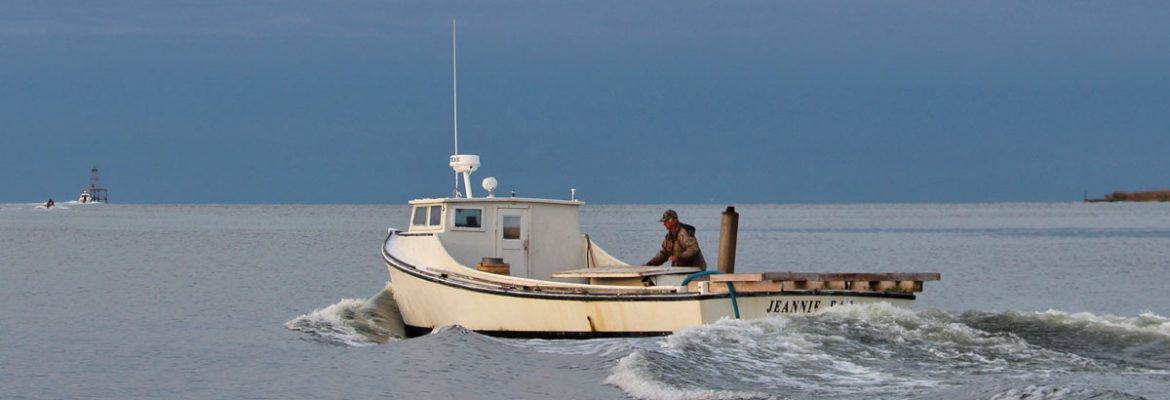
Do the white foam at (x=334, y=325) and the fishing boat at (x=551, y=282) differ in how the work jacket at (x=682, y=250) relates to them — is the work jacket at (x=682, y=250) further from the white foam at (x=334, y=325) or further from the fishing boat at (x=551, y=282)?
the white foam at (x=334, y=325)

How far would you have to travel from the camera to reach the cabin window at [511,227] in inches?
928

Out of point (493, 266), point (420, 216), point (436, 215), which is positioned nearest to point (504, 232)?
point (436, 215)

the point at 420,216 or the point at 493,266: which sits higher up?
the point at 420,216

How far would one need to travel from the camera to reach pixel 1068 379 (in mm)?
16156

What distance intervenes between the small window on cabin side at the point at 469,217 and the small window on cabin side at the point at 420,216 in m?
0.96

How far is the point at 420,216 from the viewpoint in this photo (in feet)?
80.6

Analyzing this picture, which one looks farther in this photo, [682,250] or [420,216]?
[420,216]

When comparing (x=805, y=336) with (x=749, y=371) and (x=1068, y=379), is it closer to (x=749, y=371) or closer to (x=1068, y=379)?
(x=749, y=371)

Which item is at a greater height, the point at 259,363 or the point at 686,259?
the point at 686,259

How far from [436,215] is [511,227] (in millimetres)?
1290

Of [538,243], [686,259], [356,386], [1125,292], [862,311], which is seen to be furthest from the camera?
A: [1125,292]

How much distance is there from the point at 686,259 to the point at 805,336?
149 inches

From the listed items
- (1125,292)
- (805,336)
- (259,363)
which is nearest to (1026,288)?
(1125,292)

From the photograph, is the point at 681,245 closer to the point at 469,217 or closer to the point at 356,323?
the point at 469,217
